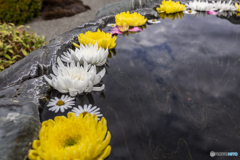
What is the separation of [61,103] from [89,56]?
45 centimetres

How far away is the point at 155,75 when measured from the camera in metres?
1.42

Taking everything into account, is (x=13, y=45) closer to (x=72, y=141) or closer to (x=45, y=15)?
(x=72, y=141)

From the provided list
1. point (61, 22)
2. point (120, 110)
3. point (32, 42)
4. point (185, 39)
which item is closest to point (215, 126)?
point (120, 110)

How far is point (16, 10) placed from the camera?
18.3ft

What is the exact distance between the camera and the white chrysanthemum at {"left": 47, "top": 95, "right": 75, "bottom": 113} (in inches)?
43.2

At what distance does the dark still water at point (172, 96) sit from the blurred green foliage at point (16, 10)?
16.7ft

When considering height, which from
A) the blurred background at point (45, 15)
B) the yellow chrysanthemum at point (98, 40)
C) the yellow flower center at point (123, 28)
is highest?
the yellow chrysanthemum at point (98, 40)

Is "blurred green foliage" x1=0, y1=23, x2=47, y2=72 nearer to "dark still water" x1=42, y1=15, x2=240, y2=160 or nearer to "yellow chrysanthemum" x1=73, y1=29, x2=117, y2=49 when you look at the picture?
"yellow chrysanthemum" x1=73, y1=29, x2=117, y2=49

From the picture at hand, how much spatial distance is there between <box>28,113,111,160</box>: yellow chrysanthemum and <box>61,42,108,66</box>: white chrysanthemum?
0.59 metres

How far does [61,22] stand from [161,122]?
19.5ft

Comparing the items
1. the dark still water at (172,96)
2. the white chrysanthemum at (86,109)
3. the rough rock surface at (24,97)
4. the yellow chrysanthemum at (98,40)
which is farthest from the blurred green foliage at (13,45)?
the white chrysanthemum at (86,109)

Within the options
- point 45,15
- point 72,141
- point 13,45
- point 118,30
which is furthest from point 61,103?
point 45,15

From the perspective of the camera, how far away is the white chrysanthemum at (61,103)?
1.10 metres

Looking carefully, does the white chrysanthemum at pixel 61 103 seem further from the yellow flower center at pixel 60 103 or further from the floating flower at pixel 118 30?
the floating flower at pixel 118 30
